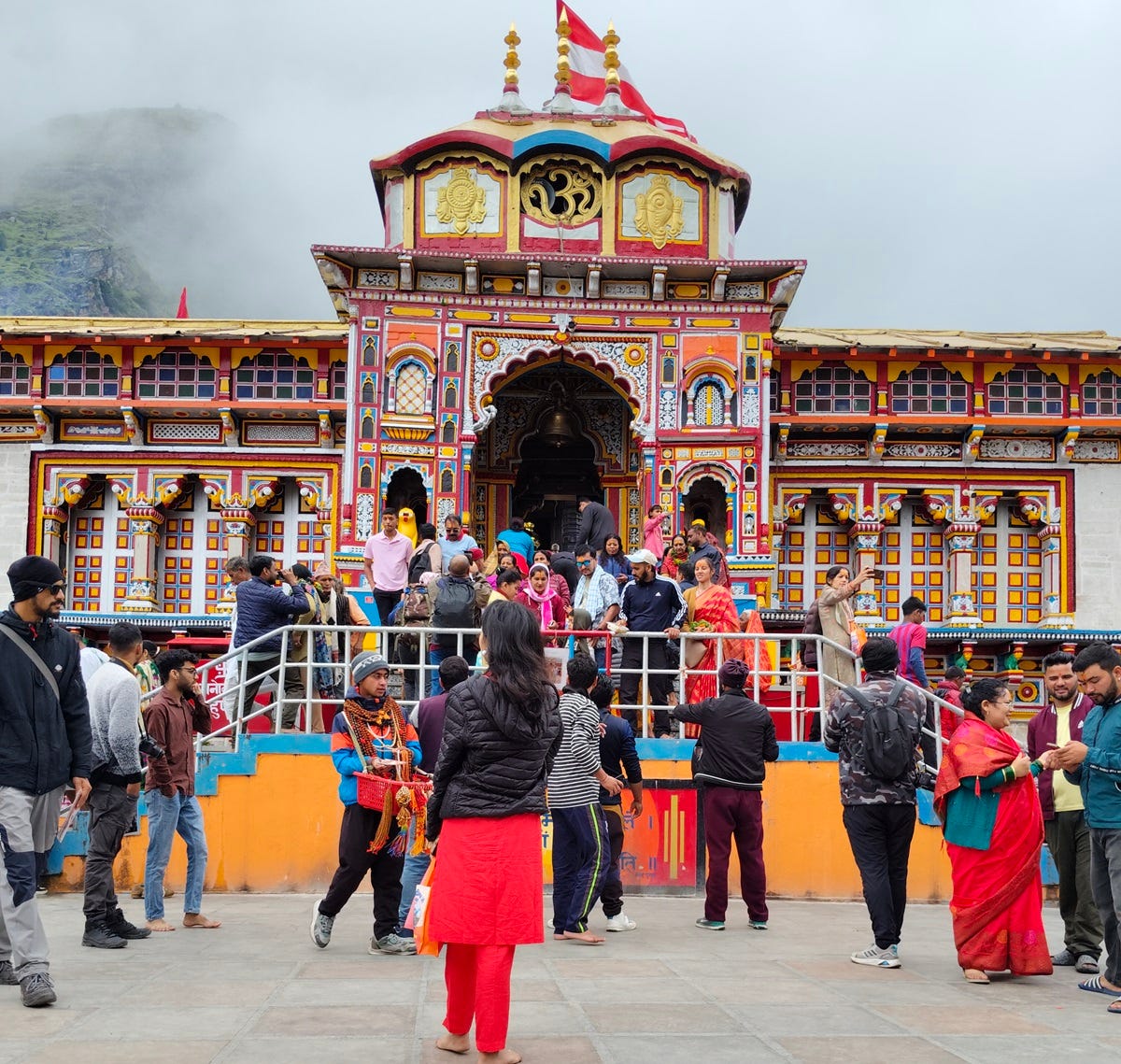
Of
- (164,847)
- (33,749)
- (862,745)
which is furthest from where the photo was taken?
(164,847)

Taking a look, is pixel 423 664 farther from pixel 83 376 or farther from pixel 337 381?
pixel 83 376

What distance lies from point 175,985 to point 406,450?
13.2 m

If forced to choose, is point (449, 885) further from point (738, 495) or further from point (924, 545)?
point (924, 545)

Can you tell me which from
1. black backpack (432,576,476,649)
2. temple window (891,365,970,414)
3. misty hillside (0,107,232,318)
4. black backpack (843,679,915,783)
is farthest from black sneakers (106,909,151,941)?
misty hillside (0,107,232,318)

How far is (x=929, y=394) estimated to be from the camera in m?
22.4

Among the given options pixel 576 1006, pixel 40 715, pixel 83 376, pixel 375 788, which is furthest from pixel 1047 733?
pixel 83 376

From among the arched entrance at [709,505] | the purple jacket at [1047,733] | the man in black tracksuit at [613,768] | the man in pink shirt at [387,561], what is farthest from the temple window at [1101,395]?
the man in black tracksuit at [613,768]

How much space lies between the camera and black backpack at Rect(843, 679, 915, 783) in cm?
816

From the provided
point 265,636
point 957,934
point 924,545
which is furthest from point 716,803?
point 924,545

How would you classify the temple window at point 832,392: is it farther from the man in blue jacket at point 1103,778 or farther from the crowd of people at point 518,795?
the man in blue jacket at point 1103,778

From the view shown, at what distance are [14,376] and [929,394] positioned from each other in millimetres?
14856

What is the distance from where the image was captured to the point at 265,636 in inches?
476

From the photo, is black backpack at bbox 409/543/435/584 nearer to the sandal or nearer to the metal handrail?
the metal handrail

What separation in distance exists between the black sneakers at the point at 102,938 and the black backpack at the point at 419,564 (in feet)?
22.8
